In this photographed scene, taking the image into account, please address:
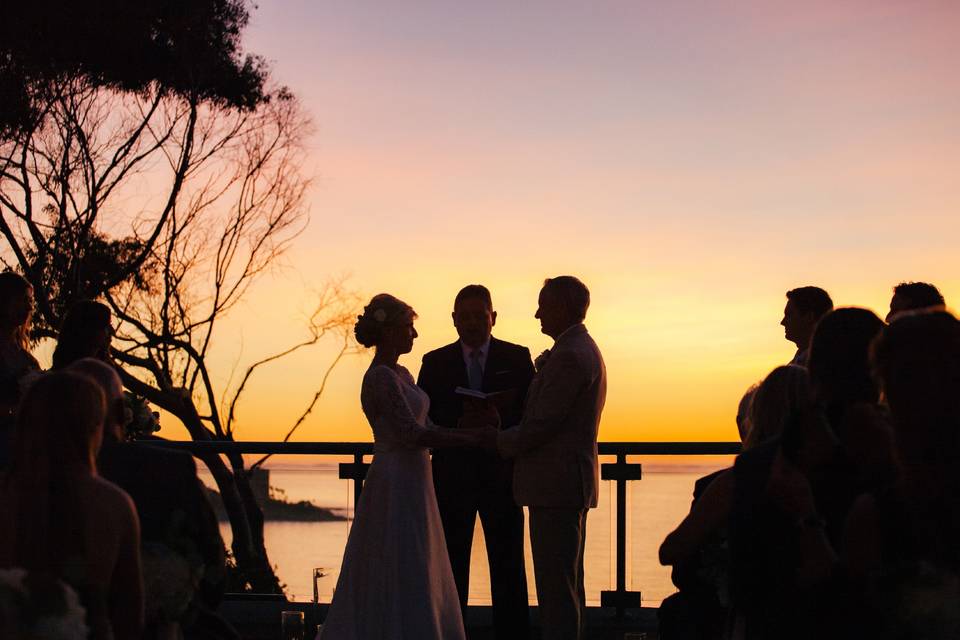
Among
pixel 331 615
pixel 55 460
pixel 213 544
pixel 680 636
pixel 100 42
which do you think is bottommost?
pixel 331 615

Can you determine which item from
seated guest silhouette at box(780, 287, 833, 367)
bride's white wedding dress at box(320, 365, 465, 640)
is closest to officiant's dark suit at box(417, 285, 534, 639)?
bride's white wedding dress at box(320, 365, 465, 640)

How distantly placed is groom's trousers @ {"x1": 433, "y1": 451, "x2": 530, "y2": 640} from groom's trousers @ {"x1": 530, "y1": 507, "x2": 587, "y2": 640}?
0.74 metres

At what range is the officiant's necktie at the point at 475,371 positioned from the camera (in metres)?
7.45

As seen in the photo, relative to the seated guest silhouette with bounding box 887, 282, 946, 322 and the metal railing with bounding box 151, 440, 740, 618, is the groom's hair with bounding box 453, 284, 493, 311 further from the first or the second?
the seated guest silhouette with bounding box 887, 282, 946, 322

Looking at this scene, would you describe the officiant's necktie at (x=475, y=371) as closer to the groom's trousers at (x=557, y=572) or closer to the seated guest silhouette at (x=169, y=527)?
the groom's trousers at (x=557, y=572)

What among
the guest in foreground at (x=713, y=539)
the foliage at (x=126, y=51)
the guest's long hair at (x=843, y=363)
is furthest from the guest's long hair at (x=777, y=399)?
the foliage at (x=126, y=51)

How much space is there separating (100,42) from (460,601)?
12.9 m

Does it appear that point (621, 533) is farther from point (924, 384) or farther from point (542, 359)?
point (924, 384)

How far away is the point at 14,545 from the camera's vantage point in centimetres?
301

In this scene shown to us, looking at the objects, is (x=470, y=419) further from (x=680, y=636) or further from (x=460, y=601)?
(x=680, y=636)

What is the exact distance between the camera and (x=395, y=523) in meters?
Result: 6.62

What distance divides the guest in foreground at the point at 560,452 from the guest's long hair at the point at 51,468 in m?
3.26

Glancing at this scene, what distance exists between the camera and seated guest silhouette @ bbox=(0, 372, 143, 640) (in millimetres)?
2998

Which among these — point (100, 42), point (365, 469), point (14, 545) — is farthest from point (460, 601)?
point (100, 42)
